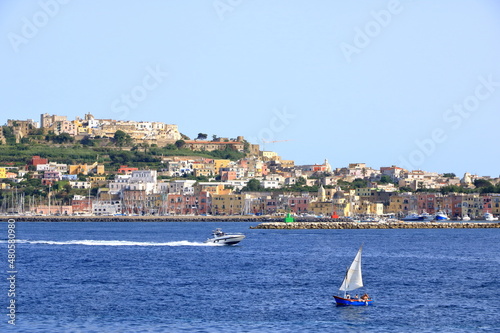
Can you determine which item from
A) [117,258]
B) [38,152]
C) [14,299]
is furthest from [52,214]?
[14,299]

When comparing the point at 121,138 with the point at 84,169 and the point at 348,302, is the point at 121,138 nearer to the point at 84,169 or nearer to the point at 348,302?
the point at 84,169

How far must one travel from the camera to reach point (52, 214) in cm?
12412

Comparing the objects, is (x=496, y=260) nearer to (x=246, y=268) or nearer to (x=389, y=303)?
(x=246, y=268)

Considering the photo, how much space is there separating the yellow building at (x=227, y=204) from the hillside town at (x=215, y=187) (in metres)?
0.13

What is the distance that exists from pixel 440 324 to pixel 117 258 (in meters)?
23.2

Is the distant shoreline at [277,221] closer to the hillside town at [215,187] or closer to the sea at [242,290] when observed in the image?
the hillside town at [215,187]

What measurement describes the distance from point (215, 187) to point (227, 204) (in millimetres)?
5783

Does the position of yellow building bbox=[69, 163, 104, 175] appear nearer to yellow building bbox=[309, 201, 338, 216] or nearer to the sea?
yellow building bbox=[309, 201, 338, 216]

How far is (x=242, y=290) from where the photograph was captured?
3400cm

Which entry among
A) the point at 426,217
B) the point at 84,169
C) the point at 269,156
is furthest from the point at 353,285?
the point at 269,156

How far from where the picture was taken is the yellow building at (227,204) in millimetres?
122188

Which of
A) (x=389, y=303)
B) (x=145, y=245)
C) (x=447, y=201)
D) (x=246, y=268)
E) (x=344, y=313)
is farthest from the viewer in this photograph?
(x=447, y=201)

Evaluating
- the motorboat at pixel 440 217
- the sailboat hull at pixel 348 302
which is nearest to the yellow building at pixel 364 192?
the motorboat at pixel 440 217

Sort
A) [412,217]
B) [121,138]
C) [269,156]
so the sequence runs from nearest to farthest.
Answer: [412,217] < [121,138] < [269,156]
